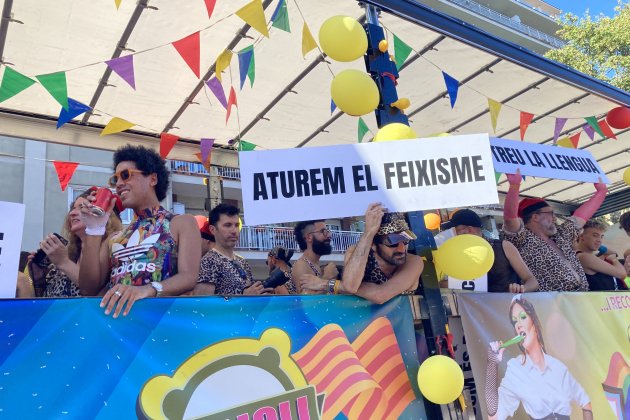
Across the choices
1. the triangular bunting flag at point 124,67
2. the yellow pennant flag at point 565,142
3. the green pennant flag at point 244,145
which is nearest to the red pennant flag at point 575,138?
the yellow pennant flag at point 565,142

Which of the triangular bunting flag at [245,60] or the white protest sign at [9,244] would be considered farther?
the triangular bunting flag at [245,60]

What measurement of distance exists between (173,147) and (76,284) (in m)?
2.59

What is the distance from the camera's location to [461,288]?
3250 mm

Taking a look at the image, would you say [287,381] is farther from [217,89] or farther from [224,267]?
[217,89]

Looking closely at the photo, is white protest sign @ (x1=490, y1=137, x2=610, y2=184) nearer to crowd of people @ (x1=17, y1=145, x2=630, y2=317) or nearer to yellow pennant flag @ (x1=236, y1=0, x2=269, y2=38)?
crowd of people @ (x1=17, y1=145, x2=630, y2=317)

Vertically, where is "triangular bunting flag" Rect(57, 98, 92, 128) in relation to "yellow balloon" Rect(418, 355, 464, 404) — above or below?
above

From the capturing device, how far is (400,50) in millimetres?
4039

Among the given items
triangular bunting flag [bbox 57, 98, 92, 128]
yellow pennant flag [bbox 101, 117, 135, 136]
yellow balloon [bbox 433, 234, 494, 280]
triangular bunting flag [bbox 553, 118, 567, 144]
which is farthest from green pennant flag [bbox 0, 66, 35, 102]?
triangular bunting flag [bbox 553, 118, 567, 144]

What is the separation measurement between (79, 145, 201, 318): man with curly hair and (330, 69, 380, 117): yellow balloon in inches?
43.5

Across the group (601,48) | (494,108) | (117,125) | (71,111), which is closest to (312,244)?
(117,125)

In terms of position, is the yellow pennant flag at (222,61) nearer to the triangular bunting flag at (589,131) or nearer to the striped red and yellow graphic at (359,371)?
the striped red and yellow graphic at (359,371)

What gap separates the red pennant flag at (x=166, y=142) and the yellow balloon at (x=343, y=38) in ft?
7.69

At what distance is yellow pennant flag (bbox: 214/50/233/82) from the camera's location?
3.89 m

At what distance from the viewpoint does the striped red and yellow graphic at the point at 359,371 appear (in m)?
2.04
